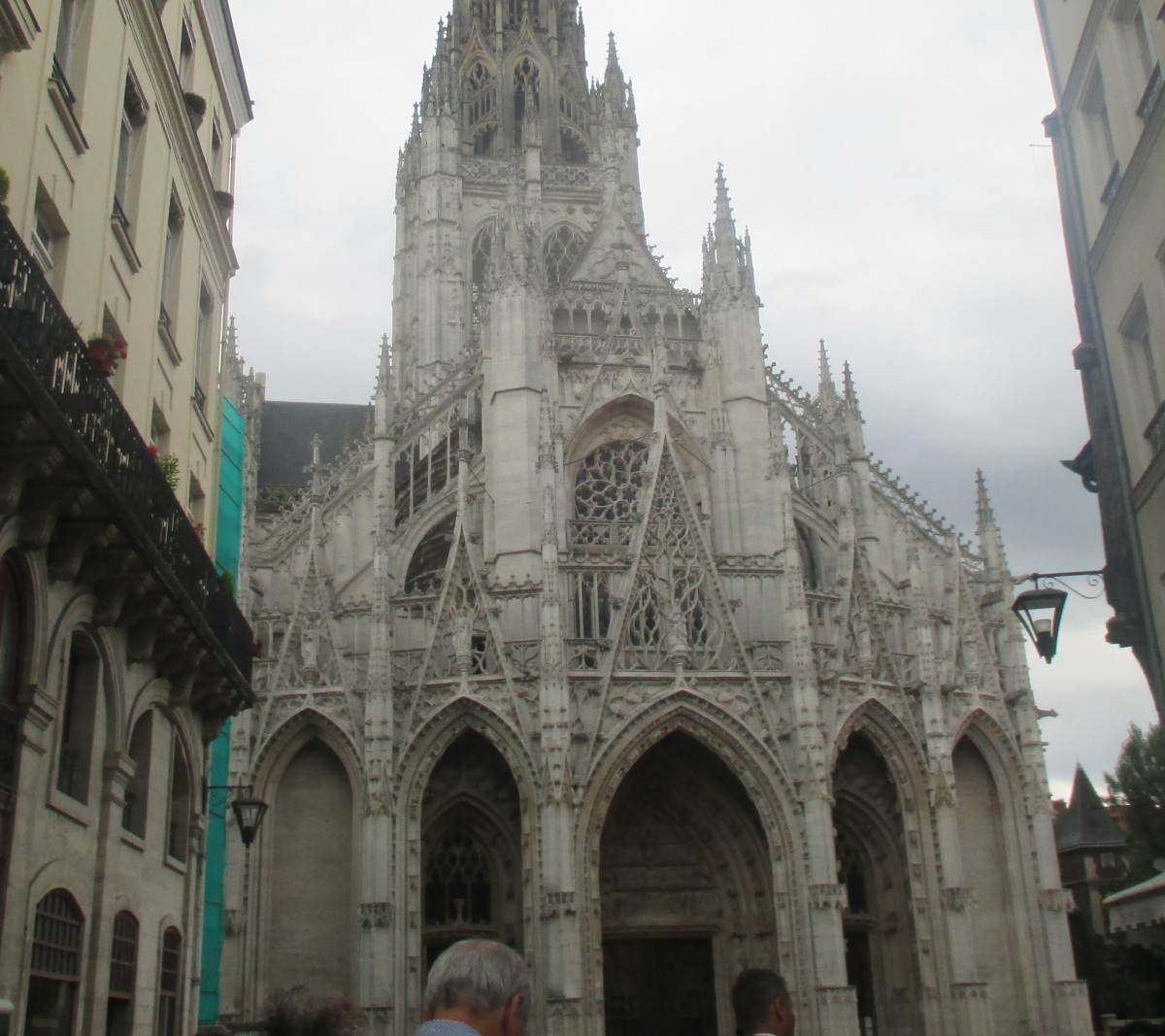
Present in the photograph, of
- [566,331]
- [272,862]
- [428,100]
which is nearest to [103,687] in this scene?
[272,862]

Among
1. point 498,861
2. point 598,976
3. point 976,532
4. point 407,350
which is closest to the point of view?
point 598,976

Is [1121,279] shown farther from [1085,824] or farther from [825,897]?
[1085,824]

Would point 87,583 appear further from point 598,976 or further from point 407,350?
point 407,350

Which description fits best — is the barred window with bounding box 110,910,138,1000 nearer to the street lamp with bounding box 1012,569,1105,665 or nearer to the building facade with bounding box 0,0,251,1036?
the building facade with bounding box 0,0,251,1036

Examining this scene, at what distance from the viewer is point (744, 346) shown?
104 feet

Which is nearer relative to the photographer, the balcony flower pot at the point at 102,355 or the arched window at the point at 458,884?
the balcony flower pot at the point at 102,355

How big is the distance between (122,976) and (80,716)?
284cm

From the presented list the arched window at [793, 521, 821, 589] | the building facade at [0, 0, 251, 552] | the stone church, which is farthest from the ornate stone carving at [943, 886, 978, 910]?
the building facade at [0, 0, 251, 552]

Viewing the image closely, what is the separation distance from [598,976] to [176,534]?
1380 centimetres

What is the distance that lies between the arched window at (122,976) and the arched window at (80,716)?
5.07 ft

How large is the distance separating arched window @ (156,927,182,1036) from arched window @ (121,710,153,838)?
5.39 ft

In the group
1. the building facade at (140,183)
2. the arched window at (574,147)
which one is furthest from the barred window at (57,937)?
the arched window at (574,147)

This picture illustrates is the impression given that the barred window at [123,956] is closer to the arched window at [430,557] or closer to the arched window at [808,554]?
the arched window at [430,557]

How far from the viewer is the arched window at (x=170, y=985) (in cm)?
1498
